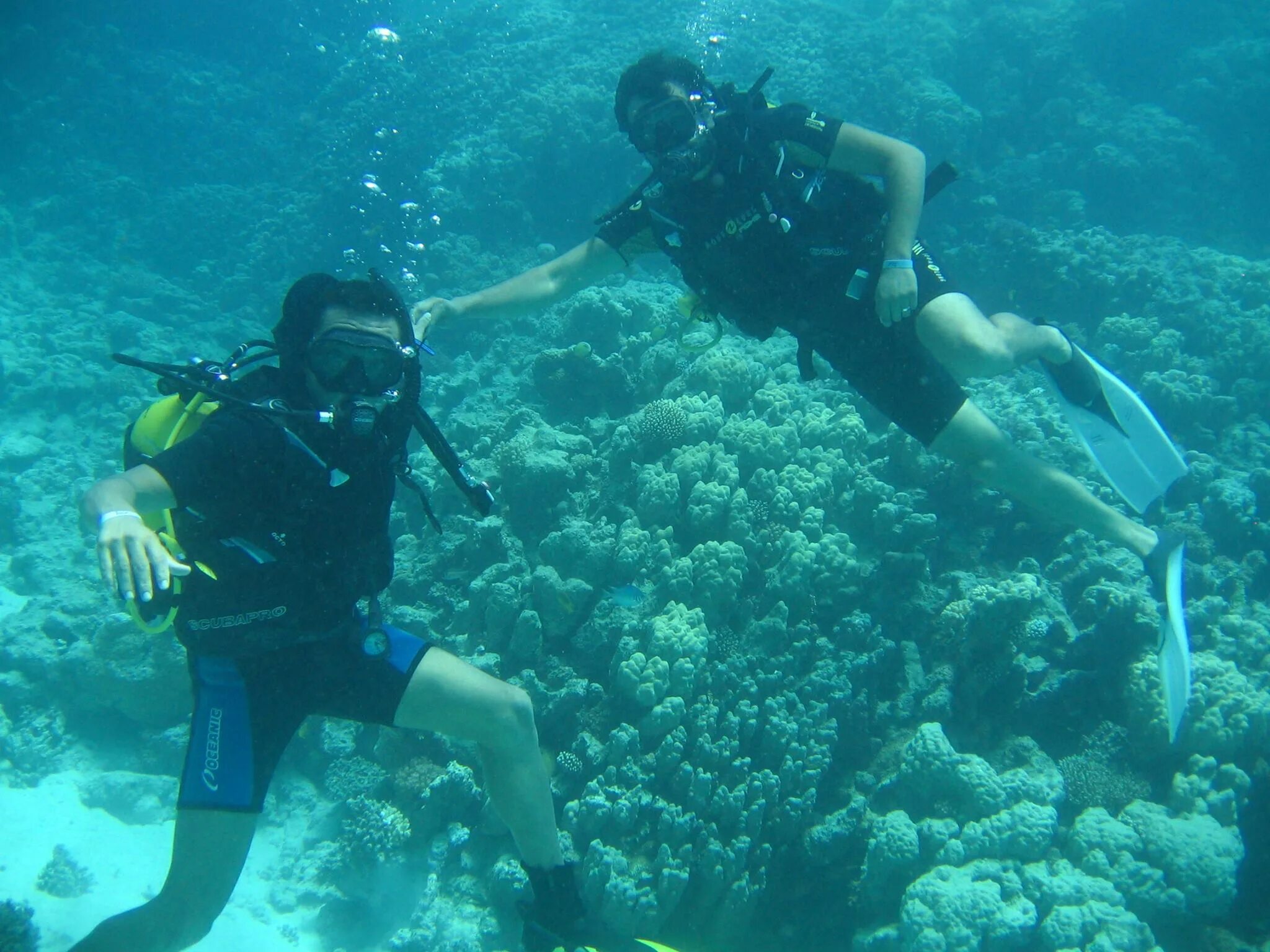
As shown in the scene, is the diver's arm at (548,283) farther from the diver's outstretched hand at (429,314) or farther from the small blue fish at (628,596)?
the small blue fish at (628,596)

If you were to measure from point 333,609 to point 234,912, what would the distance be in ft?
→ 11.6

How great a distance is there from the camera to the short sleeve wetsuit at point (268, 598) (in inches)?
98.0

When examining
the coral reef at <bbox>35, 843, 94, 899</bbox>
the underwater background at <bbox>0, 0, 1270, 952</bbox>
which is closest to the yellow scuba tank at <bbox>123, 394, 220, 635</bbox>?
the underwater background at <bbox>0, 0, 1270, 952</bbox>

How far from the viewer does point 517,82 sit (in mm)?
15805

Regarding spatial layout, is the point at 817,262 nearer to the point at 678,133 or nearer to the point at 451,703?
the point at 678,133

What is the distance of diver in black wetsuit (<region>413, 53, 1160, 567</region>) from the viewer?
146 inches

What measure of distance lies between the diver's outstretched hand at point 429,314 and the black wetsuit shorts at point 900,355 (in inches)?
88.7

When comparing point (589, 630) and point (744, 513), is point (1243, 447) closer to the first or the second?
point (744, 513)

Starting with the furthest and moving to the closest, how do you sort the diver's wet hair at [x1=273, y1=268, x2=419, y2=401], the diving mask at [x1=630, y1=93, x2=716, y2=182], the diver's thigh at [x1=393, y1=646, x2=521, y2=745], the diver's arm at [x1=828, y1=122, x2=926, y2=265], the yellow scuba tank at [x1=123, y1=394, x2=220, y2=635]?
the diving mask at [x1=630, y1=93, x2=716, y2=182], the diver's arm at [x1=828, y1=122, x2=926, y2=265], the diver's thigh at [x1=393, y1=646, x2=521, y2=745], the diver's wet hair at [x1=273, y1=268, x2=419, y2=401], the yellow scuba tank at [x1=123, y1=394, x2=220, y2=635]

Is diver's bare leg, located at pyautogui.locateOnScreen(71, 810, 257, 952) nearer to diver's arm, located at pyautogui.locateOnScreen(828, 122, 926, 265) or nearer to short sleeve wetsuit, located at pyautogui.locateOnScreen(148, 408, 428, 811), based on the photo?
short sleeve wetsuit, located at pyautogui.locateOnScreen(148, 408, 428, 811)

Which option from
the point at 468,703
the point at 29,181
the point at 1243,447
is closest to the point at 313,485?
the point at 468,703

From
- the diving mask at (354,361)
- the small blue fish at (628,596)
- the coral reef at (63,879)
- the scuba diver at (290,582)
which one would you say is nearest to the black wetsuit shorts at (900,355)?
the small blue fish at (628,596)

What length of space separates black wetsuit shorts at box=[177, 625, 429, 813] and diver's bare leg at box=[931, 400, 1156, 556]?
3406 millimetres

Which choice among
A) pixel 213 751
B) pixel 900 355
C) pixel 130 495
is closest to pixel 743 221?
pixel 900 355
